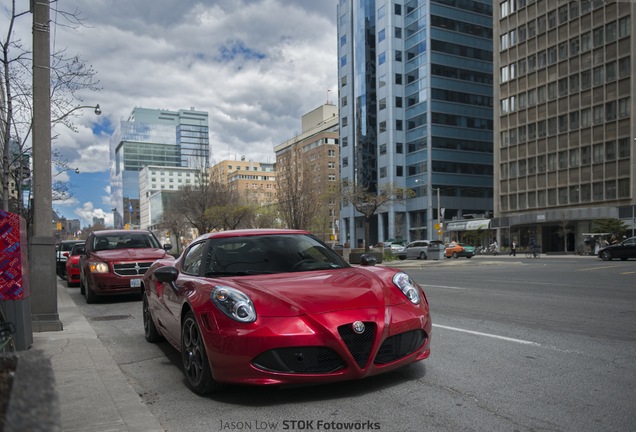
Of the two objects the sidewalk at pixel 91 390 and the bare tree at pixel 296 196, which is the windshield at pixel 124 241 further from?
the bare tree at pixel 296 196

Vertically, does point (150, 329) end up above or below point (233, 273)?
below

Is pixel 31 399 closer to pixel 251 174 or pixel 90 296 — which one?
pixel 90 296

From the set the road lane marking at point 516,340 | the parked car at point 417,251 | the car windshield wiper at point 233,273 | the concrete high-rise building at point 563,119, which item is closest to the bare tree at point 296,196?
the parked car at point 417,251

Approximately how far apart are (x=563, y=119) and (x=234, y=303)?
6336 centimetres

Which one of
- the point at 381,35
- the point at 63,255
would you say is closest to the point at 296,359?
the point at 63,255

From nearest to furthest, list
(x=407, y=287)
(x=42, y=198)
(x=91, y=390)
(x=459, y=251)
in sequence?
(x=91, y=390) < (x=407, y=287) < (x=42, y=198) < (x=459, y=251)

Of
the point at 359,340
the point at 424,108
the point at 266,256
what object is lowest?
the point at 359,340

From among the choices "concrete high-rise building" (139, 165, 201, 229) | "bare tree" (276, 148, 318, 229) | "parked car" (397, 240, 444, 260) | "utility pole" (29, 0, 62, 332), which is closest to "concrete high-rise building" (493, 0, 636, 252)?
"parked car" (397, 240, 444, 260)

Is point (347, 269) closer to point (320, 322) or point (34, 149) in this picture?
point (320, 322)

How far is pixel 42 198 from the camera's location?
7902 millimetres

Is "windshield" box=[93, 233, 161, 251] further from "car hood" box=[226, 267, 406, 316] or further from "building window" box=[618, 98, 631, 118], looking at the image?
"building window" box=[618, 98, 631, 118]

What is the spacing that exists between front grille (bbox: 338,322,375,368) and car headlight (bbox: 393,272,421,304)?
70 centimetres

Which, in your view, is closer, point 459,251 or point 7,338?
point 7,338

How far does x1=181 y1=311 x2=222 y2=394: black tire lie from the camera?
426 cm
